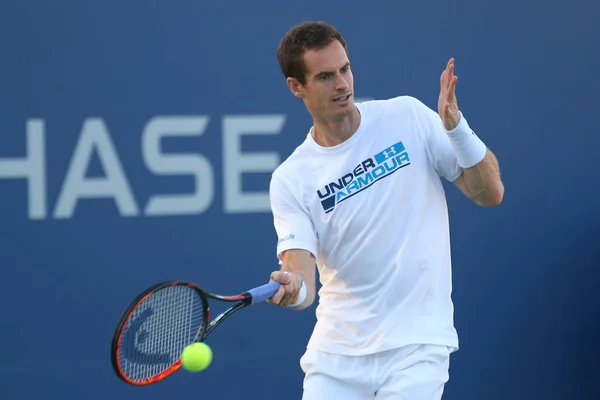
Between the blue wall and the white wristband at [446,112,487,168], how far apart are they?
183 cm

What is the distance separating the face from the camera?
11.1 feet

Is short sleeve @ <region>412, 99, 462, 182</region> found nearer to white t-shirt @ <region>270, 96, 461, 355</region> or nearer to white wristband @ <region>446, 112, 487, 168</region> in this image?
white t-shirt @ <region>270, 96, 461, 355</region>

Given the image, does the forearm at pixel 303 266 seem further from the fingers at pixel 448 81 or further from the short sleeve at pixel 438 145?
the fingers at pixel 448 81

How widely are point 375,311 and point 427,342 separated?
186mm

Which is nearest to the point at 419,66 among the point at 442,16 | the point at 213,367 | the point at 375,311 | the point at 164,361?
the point at 442,16

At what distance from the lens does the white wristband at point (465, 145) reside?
319cm

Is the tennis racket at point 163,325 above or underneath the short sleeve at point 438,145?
underneath

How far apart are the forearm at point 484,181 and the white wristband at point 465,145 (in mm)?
29

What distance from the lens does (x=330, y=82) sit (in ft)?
11.2

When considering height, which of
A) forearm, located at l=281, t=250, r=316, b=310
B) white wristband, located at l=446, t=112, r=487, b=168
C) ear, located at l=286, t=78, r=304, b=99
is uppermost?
ear, located at l=286, t=78, r=304, b=99

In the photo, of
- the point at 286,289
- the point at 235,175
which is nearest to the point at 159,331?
the point at 286,289

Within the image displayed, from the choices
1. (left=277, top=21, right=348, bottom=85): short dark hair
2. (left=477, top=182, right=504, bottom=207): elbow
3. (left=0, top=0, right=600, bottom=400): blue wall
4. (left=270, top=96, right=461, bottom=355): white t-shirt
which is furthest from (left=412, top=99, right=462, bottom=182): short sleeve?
(left=0, top=0, right=600, bottom=400): blue wall

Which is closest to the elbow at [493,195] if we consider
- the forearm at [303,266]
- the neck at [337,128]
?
the neck at [337,128]

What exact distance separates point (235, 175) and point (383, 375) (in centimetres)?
178
